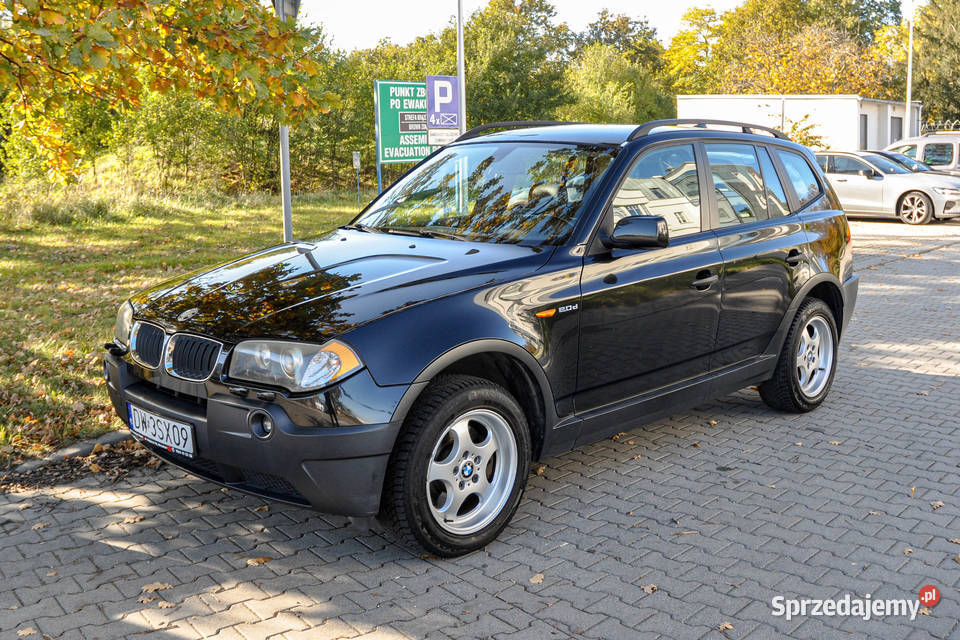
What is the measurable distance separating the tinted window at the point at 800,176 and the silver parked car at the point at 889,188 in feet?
47.2

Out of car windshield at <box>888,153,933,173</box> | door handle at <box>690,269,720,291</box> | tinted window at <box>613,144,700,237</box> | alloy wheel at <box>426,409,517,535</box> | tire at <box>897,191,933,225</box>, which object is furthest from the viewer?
car windshield at <box>888,153,933,173</box>

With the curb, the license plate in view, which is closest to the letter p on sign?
the curb

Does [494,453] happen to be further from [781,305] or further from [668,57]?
[668,57]

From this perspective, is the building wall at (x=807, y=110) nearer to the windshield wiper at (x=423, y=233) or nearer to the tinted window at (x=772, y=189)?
the tinted window at (x=772, y=189)

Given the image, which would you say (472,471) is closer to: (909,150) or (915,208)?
Result: (915,208)

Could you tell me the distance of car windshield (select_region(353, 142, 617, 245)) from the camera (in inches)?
187

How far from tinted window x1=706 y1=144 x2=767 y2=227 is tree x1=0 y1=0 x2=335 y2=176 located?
269 cm

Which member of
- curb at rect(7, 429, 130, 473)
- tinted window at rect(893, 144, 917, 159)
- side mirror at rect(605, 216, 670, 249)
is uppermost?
tinted window at rect(893, 144, 917, 159)

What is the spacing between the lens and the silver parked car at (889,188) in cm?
1994

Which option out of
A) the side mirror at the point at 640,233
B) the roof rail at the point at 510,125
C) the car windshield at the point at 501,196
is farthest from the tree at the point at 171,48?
the side mirror at the point at 640,233

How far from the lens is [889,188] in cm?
2023

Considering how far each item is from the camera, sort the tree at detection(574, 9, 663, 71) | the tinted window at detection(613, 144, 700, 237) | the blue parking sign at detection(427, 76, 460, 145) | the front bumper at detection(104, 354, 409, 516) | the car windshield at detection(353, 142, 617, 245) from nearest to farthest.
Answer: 1. the front bumper at detection(104, 354, 409, 516)
2. the car windshield at detection(353, 142, 617, 245)
3. the tinted window at detection(613, 144, 700, 237)
4. the blue parking sign at detection(427, 76, 460, 145)
5. the tree at detection(574, 9, 663, 71)

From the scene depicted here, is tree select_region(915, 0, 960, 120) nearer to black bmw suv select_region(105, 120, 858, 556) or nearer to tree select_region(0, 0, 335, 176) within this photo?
black bmw suv select_region(105, 120, 858, 556)

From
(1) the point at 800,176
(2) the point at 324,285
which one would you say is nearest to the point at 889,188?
(1) the point at 800,176
